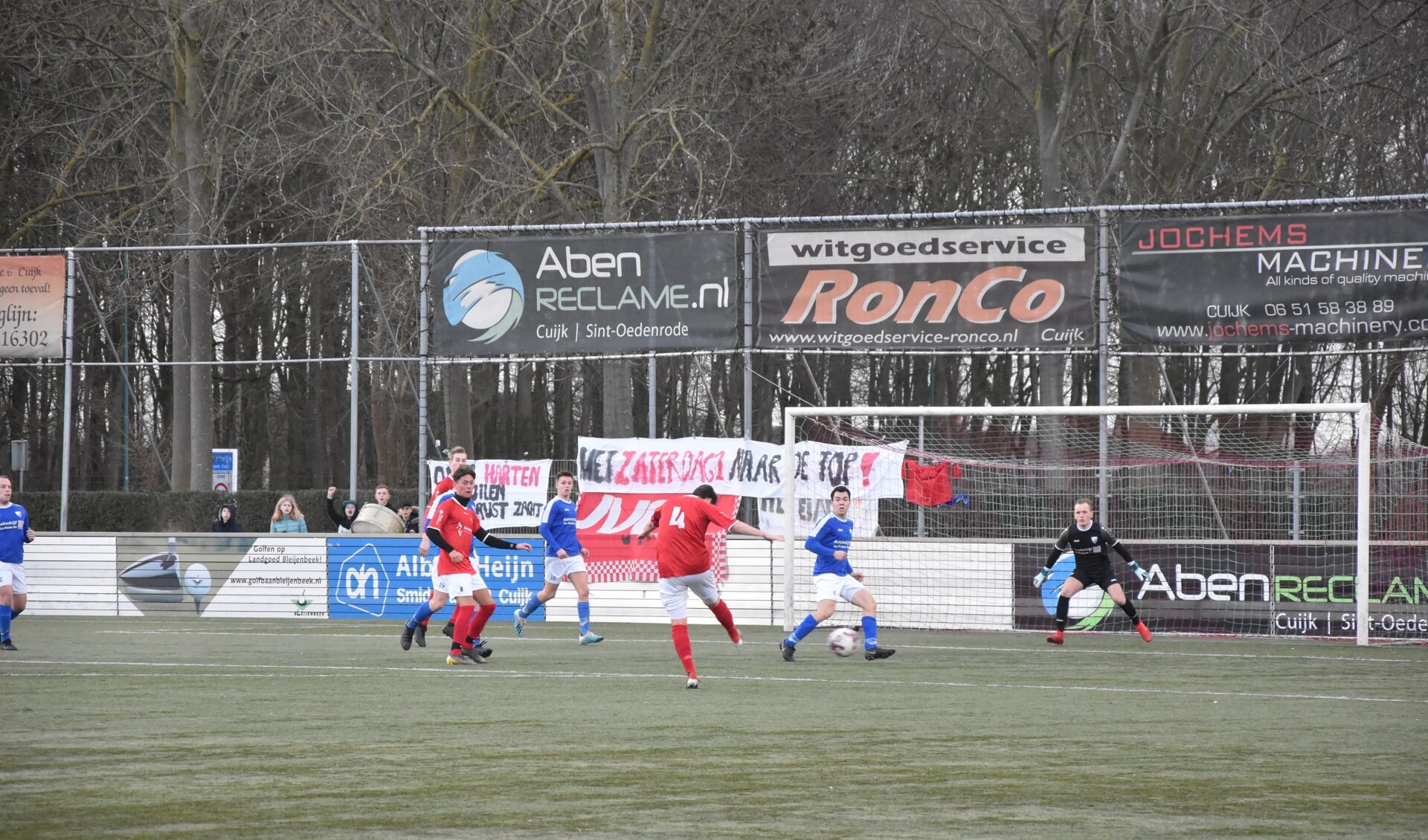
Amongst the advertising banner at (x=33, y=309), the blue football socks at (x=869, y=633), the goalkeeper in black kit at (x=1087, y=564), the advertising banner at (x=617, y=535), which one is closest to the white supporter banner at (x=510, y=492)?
the advertising banner at (x=617, y=535)

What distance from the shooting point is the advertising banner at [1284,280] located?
18797 millimetres

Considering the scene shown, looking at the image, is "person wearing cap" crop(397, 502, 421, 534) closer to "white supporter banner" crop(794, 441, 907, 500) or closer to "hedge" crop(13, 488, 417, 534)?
"white supporter banner" crop(794, 441, 907, 500)

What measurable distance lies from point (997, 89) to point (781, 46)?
9.51m

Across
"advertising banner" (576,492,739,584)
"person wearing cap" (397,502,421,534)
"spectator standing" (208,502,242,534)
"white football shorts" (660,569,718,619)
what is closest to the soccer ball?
"white football shorts" (660,569,718,619)

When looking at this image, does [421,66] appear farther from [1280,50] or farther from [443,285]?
[1280,50]

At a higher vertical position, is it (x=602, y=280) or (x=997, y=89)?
(x=997, y=89)

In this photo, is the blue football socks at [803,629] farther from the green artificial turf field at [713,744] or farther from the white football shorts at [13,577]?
the white football shorts at [13,577]

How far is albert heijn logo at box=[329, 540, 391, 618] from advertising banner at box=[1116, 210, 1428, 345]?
10325mm

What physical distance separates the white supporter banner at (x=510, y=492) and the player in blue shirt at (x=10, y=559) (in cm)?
571

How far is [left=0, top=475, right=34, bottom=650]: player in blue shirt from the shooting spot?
17016 millimetres

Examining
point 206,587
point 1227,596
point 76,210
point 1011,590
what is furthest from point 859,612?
point 76,210

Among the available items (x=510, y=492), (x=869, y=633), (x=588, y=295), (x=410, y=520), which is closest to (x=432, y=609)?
(x=869, y=633)

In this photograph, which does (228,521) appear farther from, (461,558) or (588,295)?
(461,558)

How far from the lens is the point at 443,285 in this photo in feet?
69.7
